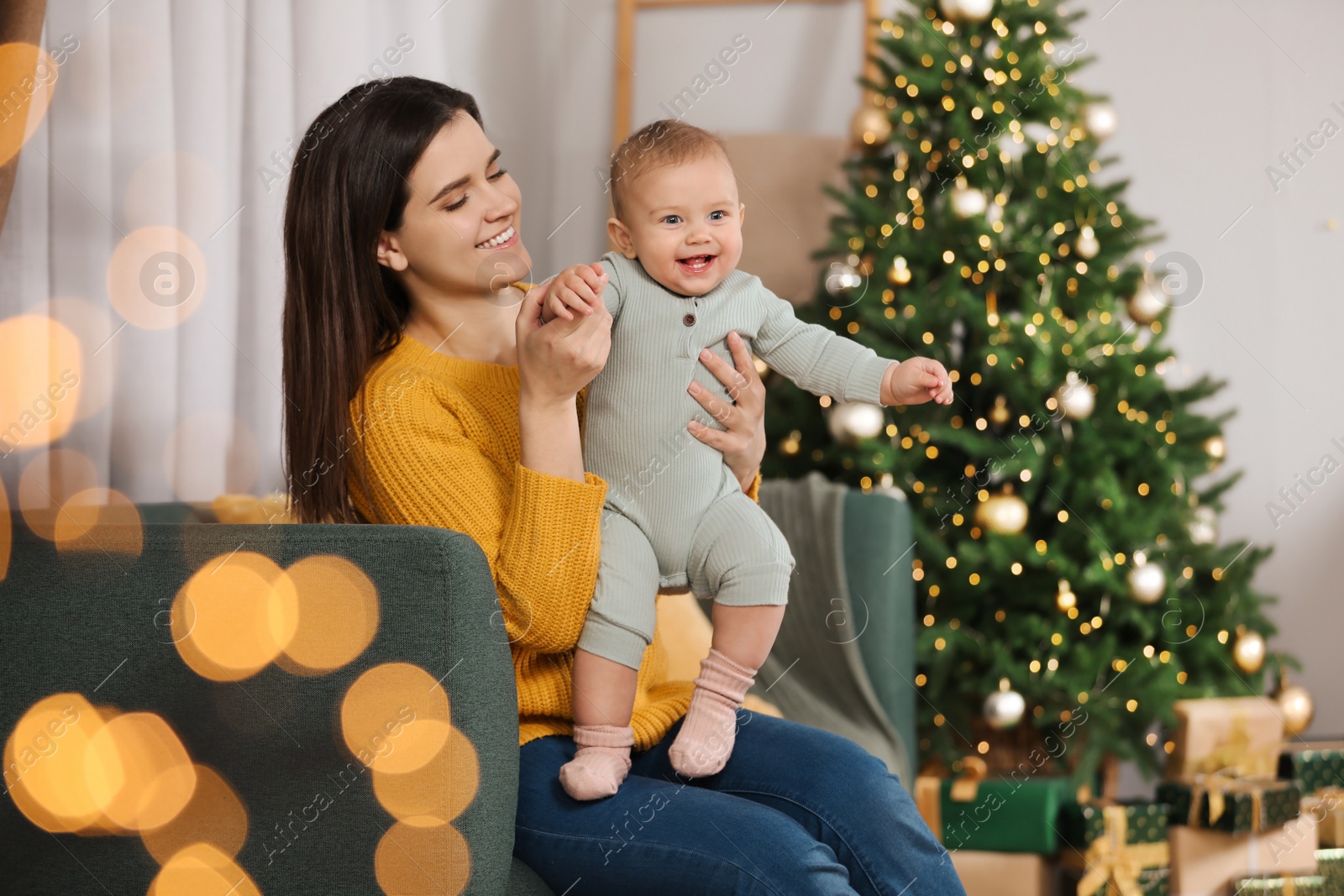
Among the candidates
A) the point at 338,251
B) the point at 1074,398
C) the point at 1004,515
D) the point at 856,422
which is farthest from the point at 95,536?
the point at 1074,398

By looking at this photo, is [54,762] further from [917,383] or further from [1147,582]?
[1147,582]

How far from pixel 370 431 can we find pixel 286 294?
211 millimetres

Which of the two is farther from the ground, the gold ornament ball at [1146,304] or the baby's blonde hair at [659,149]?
the baby's blonde hair at [659,149]

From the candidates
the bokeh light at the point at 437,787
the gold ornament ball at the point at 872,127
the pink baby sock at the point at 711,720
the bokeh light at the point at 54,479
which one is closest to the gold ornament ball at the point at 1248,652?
the gold ornament ball at the point at 872,127

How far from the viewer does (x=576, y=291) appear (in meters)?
1.05

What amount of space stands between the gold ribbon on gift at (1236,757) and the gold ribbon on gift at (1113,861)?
233mm

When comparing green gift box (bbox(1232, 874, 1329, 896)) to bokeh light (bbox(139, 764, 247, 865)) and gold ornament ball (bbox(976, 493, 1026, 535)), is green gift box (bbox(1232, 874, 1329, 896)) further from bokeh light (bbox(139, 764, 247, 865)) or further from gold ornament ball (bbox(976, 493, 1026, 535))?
bokeh light (bbox(139, 764, 247, 865))

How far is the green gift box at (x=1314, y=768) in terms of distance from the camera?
2312mm

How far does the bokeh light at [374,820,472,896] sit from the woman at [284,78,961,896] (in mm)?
134

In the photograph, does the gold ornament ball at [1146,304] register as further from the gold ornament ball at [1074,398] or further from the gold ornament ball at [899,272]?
the gold ornament ball at [899,272]

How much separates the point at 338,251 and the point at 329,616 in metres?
0.45

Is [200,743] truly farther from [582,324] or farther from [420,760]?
[582,324]

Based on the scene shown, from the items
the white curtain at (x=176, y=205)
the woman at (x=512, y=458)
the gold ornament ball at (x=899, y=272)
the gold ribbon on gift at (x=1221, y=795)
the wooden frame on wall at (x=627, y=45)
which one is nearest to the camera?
the woman at (x=512, y=458)

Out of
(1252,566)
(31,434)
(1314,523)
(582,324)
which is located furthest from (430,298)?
(1314,523)
